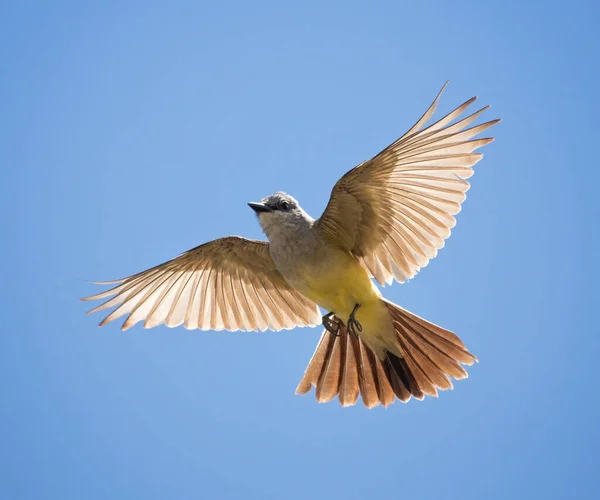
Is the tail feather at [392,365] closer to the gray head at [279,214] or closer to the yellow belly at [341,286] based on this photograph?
the yellow belly at [341,286]

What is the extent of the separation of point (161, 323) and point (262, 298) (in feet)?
3.32

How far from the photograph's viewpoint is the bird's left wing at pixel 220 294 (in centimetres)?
744

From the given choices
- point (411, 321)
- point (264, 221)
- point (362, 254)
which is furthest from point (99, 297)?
point (411, 321)

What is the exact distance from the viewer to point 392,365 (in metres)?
7.14

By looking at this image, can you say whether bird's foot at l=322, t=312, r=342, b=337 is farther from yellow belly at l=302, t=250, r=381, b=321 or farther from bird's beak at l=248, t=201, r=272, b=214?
bird's beak at l=248, t=201, r=272, b=214

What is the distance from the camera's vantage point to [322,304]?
22.4 ft

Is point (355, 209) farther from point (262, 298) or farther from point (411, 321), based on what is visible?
point (262, 298)

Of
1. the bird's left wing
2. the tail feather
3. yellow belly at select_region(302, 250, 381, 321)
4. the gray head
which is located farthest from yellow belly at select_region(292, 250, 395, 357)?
the bird's left wing

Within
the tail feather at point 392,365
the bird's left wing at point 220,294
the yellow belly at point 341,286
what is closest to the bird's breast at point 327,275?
the yellow belly at point 341,286

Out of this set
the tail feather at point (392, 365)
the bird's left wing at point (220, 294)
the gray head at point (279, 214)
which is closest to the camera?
the gray head at point (279, 214)

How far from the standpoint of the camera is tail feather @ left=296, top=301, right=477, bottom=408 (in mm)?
6914

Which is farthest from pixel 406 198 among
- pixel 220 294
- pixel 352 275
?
pixel 220 294

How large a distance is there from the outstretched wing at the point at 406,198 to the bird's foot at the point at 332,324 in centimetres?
68

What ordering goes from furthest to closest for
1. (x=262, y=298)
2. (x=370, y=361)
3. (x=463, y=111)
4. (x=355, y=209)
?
(x=262, y=298)
(x=370, y=361)
(x=355, y=209)
(x=463, y=111)
